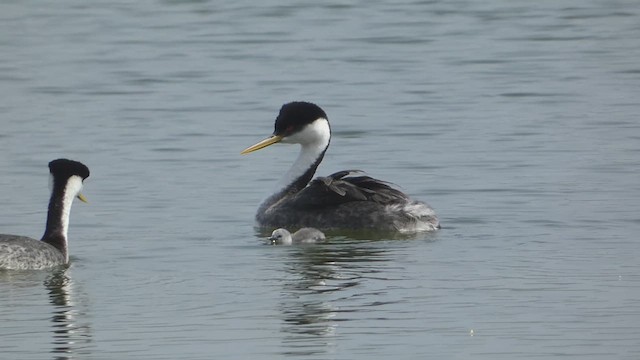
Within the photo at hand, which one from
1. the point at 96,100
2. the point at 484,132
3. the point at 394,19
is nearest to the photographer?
the point at 484,132

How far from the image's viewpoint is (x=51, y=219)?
13.5 m

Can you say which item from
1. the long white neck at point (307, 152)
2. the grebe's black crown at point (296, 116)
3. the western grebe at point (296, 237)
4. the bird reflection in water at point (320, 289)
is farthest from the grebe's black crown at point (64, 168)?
the grebe's black crown at point (296, 116)

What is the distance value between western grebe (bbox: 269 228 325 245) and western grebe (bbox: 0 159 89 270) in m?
1.62

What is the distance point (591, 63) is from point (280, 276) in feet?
38.8

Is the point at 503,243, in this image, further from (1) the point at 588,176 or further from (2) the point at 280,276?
(1) the point at 588,176

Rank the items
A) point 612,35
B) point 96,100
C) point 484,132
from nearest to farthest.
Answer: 1. point 484,132
2. point 96,100
3. point 612,35

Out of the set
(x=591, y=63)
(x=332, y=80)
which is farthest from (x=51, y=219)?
(x=591, y=63)

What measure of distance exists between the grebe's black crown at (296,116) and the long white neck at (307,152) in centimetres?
5

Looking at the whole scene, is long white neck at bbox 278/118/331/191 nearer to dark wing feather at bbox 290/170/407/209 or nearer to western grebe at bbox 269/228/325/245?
dark wing feather at bbox 290/170/407/209

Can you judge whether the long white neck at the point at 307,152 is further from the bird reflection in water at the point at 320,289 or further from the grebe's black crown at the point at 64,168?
the grebe's black crown at the point at 64,168

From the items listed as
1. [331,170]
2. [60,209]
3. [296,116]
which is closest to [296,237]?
[60,209]

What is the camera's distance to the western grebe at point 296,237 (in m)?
14.0

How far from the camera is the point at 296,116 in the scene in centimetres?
1617

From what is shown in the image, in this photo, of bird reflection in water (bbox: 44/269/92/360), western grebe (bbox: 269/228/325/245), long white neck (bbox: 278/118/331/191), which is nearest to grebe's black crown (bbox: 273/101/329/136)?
long white neck (bbox: 278/118/331/191)
